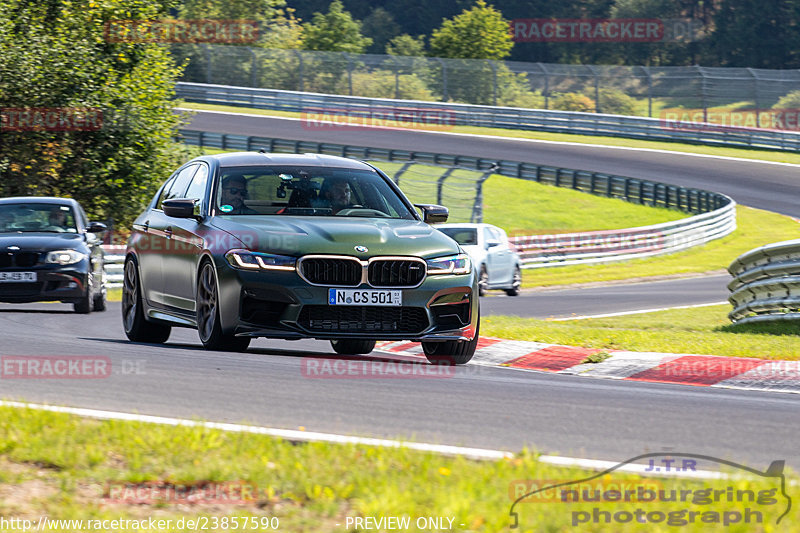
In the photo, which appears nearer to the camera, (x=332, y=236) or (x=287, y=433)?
(x=287, y=433)

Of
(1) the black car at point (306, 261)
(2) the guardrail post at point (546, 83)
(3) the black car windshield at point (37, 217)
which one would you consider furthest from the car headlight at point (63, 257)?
(2) the guardrail post at point (546, 83)

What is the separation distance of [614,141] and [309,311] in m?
44.7

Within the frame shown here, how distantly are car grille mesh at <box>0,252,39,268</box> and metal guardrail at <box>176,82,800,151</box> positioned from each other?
124 ft

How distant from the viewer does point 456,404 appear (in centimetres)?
697

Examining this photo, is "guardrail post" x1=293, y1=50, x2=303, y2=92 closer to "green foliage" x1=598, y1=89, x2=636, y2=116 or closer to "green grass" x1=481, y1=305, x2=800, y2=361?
"green foliage" x1=598, y1=89, x2=636, y2=116

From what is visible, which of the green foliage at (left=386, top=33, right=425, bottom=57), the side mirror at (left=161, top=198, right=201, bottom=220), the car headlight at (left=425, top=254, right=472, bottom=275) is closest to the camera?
the car headlight at (left=425, top=254, right=472, bottom=275)

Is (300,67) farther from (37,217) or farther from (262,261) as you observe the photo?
(262,261)

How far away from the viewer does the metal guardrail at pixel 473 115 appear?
51062 mm

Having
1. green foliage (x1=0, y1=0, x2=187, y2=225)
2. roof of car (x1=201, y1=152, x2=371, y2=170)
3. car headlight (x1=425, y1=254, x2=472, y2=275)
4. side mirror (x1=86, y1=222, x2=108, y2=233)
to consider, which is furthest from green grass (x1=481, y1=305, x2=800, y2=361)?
green foliage (x1=0, y1=0, x2=187, y2=225)

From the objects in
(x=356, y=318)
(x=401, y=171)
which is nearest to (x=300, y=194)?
(x=356, y=318)

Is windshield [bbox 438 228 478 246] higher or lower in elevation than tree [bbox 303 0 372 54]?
lower

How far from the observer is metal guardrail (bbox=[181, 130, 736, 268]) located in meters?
30.2

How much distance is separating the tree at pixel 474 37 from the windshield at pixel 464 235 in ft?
175

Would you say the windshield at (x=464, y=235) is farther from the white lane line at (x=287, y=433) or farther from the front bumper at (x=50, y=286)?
the white lane line at (x=287, y=433)
